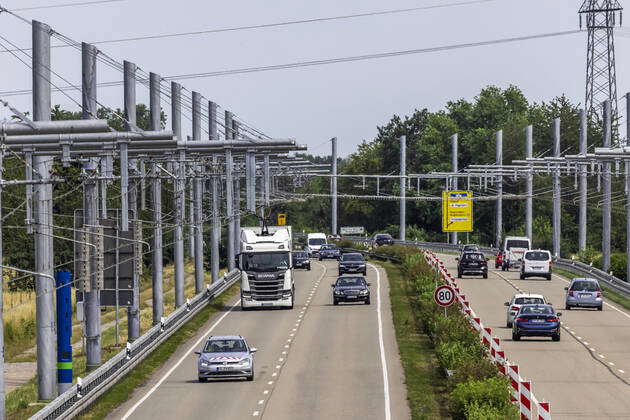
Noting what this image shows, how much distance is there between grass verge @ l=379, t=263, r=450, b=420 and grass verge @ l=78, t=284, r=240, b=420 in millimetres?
7910

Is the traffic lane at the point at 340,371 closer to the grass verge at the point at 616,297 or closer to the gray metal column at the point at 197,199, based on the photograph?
the gray metal column at the point at 197,199

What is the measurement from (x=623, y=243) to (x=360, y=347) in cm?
8790

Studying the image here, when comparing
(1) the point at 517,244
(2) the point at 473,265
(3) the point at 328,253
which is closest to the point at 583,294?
(2) the point at 473,265

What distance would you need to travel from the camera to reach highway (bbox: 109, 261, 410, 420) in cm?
3778

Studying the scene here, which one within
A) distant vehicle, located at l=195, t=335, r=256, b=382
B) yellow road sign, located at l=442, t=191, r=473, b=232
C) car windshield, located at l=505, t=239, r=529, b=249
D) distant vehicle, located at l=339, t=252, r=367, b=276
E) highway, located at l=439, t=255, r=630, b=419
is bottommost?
highway, located at l=439, t=255, r=630, b=419

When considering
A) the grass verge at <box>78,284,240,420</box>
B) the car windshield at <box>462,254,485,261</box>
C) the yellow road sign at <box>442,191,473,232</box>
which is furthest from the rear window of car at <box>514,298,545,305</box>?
the yellow road sign at <box>442,191,473,232</box>

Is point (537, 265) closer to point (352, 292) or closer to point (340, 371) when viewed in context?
point (352, 292)

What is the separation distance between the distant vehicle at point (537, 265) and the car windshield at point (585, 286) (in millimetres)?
19253

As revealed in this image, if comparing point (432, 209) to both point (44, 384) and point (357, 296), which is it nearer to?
point (357, 296)

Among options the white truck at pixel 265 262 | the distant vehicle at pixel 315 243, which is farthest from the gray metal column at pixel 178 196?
the distant vehicle at pixel 315 243

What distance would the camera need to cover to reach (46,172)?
133ft

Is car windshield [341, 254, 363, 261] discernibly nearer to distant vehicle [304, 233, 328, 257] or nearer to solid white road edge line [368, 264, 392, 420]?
solid white road edge line [368, 264, 392, 420]

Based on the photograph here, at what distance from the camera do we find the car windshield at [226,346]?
4444 cm

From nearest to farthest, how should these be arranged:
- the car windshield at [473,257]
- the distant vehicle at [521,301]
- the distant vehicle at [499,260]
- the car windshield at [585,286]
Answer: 1. the distant vehicle at [521,301]
2. the car windshield at [585,286]
3. the car windshield at [473,257]
4. the distant vehicle at [499,260]
